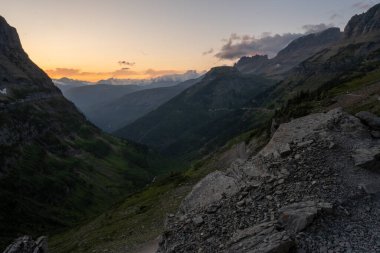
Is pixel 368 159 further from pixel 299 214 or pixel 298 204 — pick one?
pixel 299 214

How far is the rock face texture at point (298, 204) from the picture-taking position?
1075 inches

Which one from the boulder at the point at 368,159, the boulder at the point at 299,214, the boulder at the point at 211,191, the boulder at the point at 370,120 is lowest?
the boulder at the point at 211,191

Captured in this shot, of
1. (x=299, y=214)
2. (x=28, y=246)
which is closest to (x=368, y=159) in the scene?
(x=299, y=214)

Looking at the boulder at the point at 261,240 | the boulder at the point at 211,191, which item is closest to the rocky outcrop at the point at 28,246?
the boulder at the point at 211,191

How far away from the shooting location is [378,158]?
35.0m

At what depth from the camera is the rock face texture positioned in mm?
27312

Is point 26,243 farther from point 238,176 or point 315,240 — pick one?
point 315,240

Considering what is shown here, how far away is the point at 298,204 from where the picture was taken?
29688 mm

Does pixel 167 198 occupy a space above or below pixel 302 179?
below

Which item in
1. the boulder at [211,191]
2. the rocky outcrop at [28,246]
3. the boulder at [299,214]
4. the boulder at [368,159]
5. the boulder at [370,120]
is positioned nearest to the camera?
the boulder at [299,214]

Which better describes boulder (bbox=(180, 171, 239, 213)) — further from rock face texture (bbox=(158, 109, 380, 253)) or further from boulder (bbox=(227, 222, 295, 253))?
boulder (bbox=(227, 222, 295, 253))

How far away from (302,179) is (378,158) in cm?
754

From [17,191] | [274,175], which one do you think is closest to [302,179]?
[274,175]

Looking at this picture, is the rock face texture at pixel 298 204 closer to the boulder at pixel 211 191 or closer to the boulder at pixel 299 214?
the boulder at pixel 299 214
